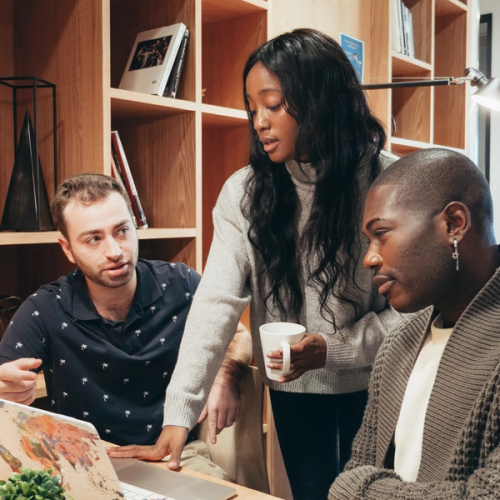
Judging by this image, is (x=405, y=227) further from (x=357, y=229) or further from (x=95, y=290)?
(x=95, y=290)

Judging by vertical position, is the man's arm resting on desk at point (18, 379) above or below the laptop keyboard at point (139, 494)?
above

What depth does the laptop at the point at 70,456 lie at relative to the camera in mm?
750

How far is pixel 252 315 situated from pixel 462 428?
0.69 metres

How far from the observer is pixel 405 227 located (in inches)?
33.9

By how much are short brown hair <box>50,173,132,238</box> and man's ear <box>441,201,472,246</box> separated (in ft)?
3.07

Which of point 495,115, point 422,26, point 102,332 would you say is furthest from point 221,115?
point 495,115

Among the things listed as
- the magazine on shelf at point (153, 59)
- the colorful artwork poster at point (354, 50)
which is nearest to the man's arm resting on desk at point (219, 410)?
the magazine on shelf at point (153, 59)

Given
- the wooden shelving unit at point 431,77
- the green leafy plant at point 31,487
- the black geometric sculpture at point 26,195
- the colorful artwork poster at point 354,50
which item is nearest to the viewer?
the green leafy plant at point 31,487

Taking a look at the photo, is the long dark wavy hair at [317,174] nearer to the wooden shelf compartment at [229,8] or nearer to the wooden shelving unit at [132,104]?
the wooden shelving unit at [132,104]

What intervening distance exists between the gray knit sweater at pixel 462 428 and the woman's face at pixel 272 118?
58 centimetres

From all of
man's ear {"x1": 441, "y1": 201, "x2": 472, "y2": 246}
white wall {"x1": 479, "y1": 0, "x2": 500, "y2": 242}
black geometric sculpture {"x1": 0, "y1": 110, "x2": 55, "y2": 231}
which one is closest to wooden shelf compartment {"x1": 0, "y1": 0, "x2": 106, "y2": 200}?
black geometric sculpture {"x1": 0, "y1": 110, "x2": 55, "y2": 231}

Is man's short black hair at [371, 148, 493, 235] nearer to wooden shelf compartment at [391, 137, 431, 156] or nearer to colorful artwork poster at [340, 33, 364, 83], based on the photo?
colorful artwork poster at [340, 33, 364, 83]

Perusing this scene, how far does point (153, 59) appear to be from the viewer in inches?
77.6

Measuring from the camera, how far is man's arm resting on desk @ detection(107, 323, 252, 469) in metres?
1.08
